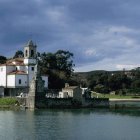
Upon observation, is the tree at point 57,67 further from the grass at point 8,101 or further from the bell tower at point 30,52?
the grass at point 8,101

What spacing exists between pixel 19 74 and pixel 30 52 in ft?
16.9

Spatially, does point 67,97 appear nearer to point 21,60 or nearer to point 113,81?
point 21,60

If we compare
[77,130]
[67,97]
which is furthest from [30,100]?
[77,130]

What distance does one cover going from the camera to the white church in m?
115

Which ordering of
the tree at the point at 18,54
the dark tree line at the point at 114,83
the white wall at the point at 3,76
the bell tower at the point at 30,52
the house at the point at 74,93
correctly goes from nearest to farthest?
the house at the point at 74,93 → the bell tower at the point at 30,52 → the white wall at the point at 3,76 → the tree at the point at 18,54 → the dark tree line at the point at 114,83

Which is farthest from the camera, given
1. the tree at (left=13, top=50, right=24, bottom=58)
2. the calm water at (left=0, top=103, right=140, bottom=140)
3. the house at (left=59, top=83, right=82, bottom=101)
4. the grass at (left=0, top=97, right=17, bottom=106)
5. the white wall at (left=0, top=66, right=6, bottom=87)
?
the tree at (left=13, top=50, right=24, bottom=58)

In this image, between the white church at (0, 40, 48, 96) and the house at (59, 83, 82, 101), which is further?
the white church at (0, 40, 48, 96)

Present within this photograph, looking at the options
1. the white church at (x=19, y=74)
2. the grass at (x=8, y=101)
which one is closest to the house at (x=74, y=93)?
the grass at (x=8, y=101)

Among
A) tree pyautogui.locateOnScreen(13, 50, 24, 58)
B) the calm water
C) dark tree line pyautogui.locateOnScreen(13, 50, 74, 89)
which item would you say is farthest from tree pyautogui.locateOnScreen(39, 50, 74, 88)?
the calm water

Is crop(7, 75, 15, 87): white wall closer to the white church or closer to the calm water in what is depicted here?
the white church

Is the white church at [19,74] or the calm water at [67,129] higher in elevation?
the white church at [19,74]

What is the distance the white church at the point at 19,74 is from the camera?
115062 millimetres

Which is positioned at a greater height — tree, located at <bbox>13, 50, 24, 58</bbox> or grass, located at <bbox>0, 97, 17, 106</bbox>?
tree, located at <bbox>13, 50, 24, 58</bbox>

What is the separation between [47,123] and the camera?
65.8 meters
